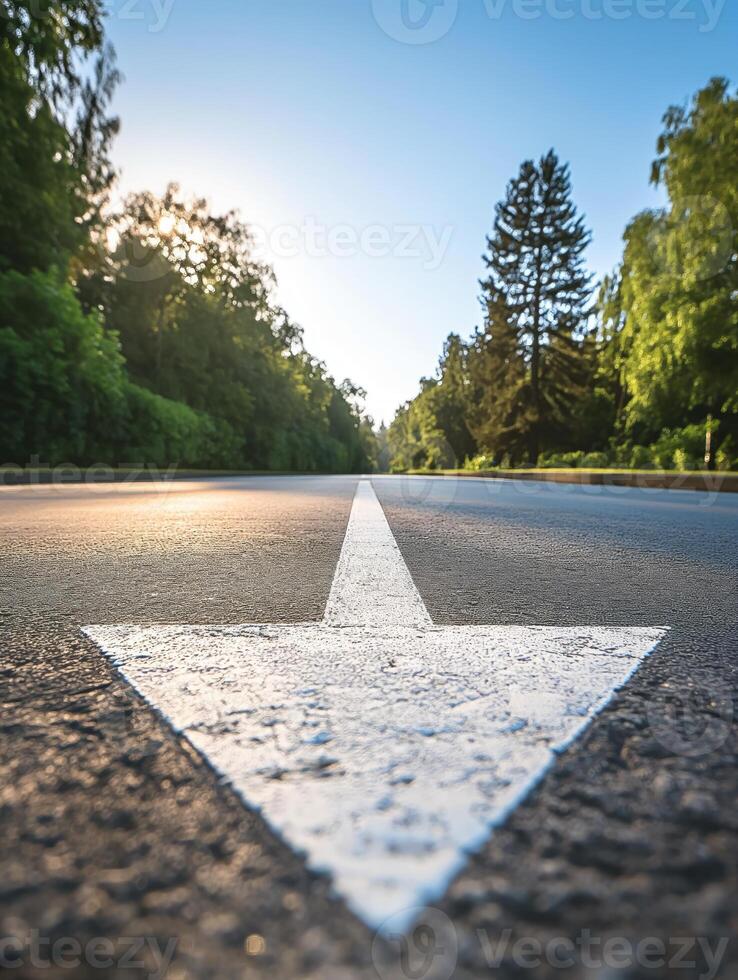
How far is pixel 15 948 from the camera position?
0.44 m

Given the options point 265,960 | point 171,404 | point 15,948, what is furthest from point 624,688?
point 171,404

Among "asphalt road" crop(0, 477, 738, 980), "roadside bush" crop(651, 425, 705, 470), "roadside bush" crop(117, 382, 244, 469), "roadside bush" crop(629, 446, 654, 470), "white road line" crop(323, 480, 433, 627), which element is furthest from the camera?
"roadside bush" crop(629, 446, 654, 470)

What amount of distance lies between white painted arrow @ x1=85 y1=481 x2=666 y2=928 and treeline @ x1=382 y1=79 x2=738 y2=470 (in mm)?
16440

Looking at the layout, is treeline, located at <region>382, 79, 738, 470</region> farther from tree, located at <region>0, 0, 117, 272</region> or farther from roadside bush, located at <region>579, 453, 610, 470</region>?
tree, located at <region>0, 0, 117, 272</region>

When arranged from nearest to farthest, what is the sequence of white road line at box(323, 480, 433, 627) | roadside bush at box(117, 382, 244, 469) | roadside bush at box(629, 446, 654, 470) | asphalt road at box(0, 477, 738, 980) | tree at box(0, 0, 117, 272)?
asphalt road at box(0, 477, 738, 980), white road line at box(323, 480, 433, 627), tree at box(0, 0, 117, 272), roadside bush at box(117, 382, 244, 469), roadside bush at box(629, 446, 654, 470)

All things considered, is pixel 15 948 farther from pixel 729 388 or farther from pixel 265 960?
pixel 729 388

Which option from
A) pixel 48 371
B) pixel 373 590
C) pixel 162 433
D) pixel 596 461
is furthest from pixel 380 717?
pixel 596 461

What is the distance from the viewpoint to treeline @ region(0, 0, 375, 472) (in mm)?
13547

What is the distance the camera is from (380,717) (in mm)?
824

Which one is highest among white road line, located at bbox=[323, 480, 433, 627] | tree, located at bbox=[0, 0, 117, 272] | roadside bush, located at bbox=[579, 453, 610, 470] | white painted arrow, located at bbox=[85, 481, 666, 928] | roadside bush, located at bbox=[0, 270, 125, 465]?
tree, located at bbox=[0, 0, 117, 272]

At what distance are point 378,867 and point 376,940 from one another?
2.8 inches

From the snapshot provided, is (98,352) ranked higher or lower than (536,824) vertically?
higher

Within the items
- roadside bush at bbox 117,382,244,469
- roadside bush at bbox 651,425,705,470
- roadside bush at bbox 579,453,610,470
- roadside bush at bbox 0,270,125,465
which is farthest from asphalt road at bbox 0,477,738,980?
roadside bush at bbox 579,453,610,470

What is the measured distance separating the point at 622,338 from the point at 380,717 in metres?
19.5
